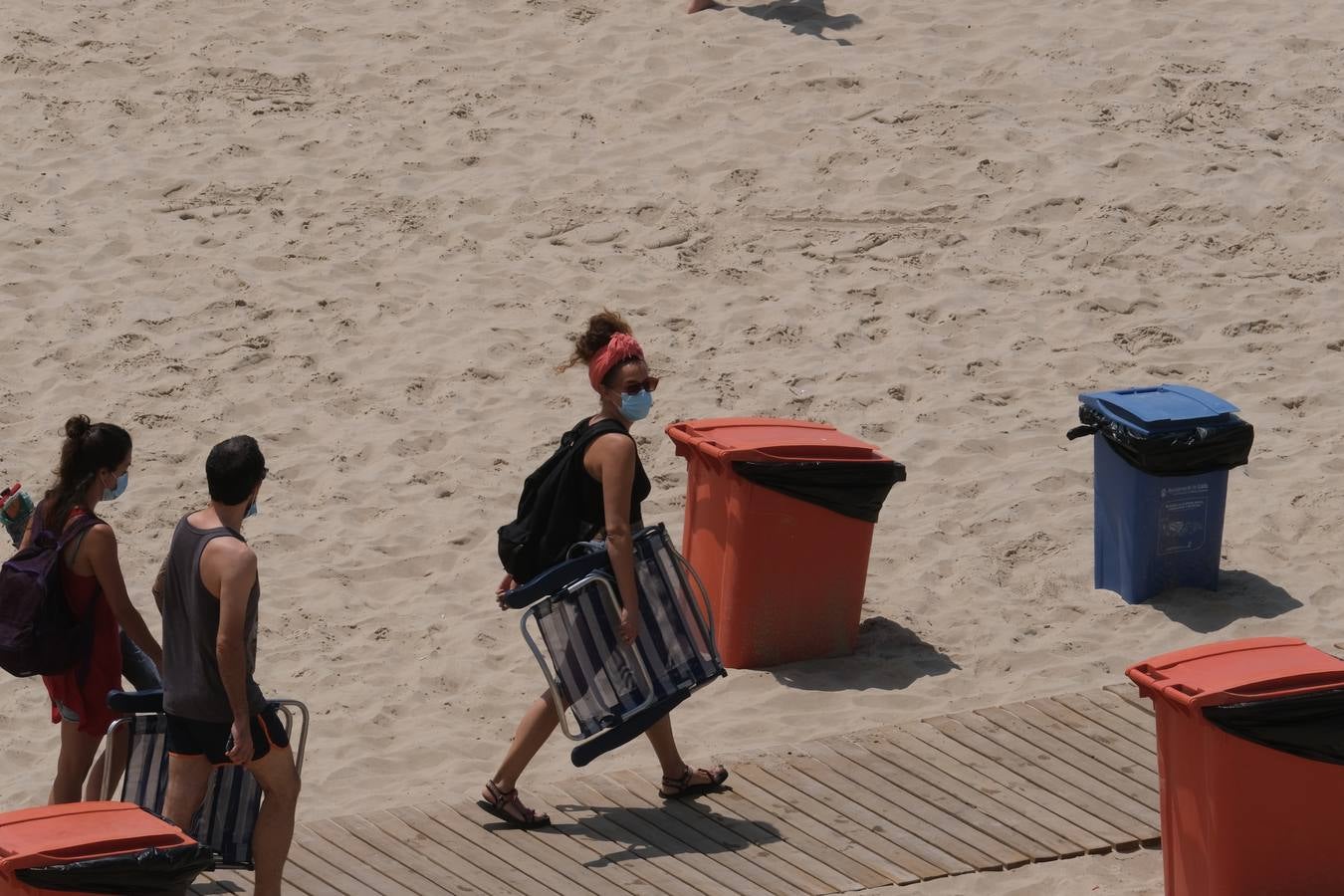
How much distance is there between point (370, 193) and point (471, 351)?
5.95ft

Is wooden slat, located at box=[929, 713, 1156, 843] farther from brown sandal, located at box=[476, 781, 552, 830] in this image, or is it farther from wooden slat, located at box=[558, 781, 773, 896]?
brown sandal, located at box=[476, 781, 552, 830]

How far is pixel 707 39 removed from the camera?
12.8 meters

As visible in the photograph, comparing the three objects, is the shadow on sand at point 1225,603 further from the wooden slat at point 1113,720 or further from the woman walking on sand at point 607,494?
the woman walking on sand at point 607,494

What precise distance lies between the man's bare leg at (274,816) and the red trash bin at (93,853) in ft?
1.50

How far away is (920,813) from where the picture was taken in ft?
20.3

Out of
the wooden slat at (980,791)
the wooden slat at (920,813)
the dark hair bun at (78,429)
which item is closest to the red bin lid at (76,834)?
the dark hair bun at (78,429)

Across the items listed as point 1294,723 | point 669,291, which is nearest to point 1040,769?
point 1294,723

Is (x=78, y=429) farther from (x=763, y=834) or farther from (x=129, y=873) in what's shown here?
(x=763, y=834)

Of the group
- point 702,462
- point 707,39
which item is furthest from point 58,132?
point 702,462

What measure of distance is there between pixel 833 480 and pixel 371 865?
7.84 feet

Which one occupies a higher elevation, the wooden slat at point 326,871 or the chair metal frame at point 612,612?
the chair metal frame at point 612,612

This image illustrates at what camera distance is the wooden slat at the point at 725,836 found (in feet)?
18.8

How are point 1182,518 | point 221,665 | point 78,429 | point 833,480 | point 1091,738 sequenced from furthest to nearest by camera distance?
point 1182,518 < point 833,480 < point 1091,738 < point 78,429 < point 221,665

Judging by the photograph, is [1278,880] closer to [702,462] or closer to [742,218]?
[702,462]
